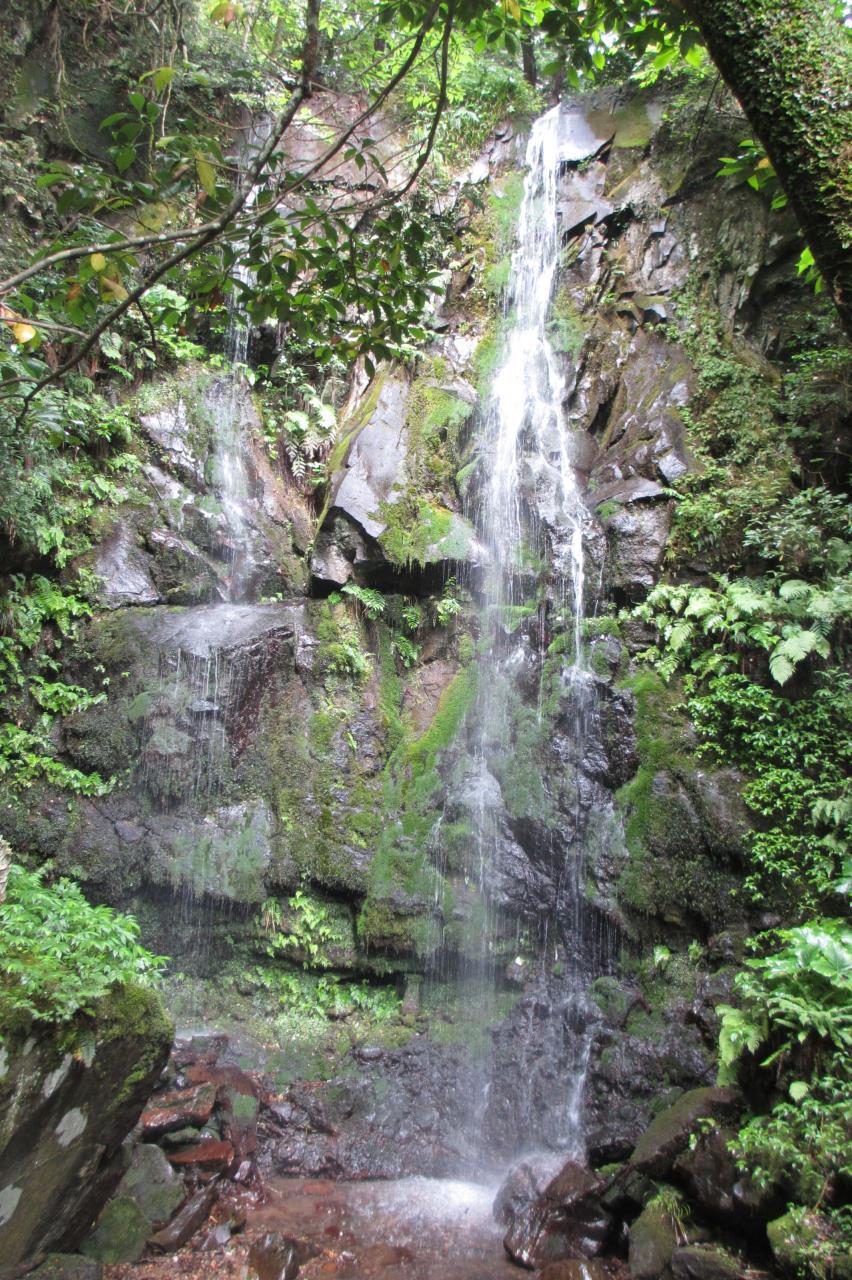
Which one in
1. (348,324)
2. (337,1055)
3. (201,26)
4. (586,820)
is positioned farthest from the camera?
(201,26)

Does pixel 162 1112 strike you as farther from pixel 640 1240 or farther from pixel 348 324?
pixel 348 324

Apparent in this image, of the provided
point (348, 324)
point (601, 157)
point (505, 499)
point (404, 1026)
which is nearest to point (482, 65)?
point (601, 157)

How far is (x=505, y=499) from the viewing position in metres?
9.86

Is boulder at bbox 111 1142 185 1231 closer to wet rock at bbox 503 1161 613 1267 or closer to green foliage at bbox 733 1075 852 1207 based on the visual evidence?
wet rock at bbox 503 1161 613 1267

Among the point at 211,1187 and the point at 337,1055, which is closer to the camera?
the point at 211,1187

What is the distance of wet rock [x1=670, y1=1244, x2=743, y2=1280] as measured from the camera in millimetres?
3835

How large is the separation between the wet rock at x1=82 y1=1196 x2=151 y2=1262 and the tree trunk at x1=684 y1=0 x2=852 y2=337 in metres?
6.29

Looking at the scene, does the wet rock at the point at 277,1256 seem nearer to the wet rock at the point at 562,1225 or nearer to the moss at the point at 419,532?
the wet rock at the point at 562,1225

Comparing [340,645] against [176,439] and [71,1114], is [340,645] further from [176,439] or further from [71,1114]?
[71,1114]

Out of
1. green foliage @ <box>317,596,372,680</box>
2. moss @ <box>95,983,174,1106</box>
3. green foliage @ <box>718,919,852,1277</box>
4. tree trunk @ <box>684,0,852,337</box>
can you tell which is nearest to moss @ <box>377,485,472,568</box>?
green foliage @ <box>317,596,372,680</box>

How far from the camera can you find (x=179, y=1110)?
5895mm

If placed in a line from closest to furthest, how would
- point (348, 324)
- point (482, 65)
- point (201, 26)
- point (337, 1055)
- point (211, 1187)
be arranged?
point (348, 324) → point (211, 1187) → point (337, 1055) → point (201, 26) → point (482, 65)

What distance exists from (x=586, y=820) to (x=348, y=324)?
570 centimetres

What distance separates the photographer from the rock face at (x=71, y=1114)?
3682 millimetres
